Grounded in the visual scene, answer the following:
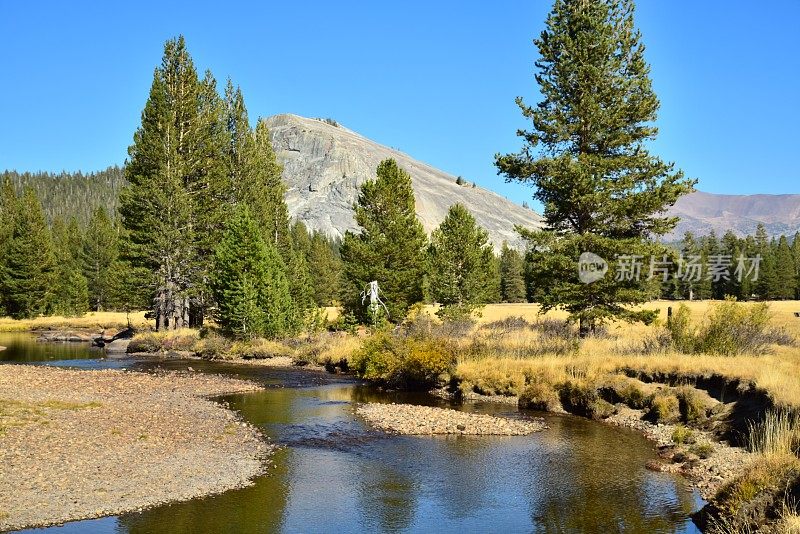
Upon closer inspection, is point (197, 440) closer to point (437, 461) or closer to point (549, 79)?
point (437, 461)

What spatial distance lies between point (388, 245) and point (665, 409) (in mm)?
27163

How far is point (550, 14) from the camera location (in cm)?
3156

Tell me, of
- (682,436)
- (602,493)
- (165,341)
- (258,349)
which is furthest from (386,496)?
(165,341)

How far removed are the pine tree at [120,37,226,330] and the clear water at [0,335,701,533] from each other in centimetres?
3295

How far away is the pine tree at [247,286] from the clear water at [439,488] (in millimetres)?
22715

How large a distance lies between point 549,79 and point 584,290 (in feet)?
34.8

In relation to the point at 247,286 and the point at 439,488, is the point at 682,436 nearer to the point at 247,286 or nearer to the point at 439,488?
the point at 439,488

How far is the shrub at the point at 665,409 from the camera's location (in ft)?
74.5

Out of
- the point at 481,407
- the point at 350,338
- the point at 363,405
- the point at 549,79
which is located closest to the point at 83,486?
the point at 363,405

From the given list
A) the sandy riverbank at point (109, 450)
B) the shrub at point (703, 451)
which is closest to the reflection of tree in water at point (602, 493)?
the shrub at point (703, 451)

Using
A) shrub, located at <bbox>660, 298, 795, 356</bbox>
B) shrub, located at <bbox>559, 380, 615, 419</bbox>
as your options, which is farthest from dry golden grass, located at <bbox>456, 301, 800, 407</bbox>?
shrub, located at <bbox>660, 298, 795, 356</bbox>

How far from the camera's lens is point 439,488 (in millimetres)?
16031

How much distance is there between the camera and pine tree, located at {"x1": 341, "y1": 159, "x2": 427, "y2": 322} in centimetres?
4716

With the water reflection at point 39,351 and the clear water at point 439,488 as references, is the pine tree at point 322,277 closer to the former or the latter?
the water reflection at point 39,351
